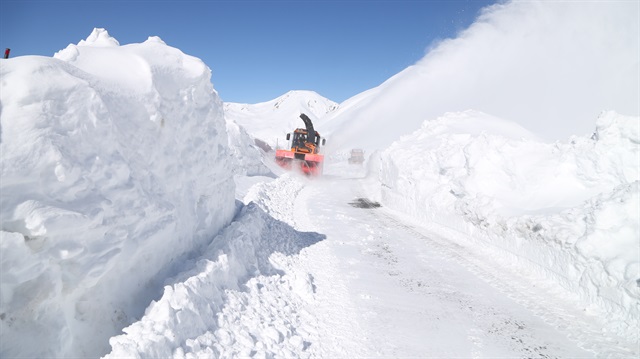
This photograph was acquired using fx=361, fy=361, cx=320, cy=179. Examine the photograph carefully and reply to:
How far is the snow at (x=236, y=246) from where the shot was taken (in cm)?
337

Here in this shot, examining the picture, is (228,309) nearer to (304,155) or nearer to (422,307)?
(422,307)

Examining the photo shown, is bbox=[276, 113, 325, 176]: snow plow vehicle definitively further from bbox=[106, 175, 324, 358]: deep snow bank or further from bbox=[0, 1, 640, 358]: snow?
bbox=[106, 175, 324, 358]: deep snow bank

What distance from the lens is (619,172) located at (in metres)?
8.29

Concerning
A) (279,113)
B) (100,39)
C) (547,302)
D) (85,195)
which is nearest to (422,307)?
(547,302)

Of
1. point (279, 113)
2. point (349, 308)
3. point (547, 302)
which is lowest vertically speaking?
point (349, 308)

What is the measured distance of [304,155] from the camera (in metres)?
24.3

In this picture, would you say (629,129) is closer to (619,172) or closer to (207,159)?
(619,172)

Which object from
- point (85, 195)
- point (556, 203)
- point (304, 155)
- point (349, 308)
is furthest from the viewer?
point (304, 155)

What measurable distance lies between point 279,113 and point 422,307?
370 ft

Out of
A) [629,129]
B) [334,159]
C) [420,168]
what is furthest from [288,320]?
[334,159]

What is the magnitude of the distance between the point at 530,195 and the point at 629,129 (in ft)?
8.44

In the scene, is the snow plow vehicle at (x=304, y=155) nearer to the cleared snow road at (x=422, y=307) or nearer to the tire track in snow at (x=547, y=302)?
the cleared snow road at (x=422, y=307)

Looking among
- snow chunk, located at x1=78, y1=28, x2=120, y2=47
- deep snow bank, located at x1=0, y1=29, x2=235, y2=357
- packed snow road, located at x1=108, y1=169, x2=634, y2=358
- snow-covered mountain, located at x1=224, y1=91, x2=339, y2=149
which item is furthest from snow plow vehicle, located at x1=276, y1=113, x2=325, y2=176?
snow-covered mountain, located at x1=224, y1=91, x2=339, y2=149

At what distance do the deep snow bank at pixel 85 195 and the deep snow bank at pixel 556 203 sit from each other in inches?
270
